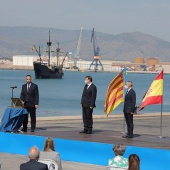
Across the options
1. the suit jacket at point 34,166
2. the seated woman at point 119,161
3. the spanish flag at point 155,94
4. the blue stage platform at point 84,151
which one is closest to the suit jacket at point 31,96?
the blue stage platform at point 84,151

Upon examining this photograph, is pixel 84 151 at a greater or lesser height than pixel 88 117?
lesser

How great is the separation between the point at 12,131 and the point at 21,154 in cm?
131

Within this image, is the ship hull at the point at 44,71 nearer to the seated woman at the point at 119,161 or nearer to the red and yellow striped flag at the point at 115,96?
the red and yellow striped flag at the point at 115,96

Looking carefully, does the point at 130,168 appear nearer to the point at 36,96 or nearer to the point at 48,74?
the point at 36,96

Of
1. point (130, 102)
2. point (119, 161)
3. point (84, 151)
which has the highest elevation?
point (130, 102)

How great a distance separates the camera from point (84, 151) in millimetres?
15562

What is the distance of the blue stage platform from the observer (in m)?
14.2

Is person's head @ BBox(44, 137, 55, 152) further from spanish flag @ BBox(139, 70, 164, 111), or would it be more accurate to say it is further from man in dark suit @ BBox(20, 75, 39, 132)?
man in dark suit @ BBox(20, 75, 39, 132)

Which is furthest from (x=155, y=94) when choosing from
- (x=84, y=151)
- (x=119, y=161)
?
(x=119, y=161)

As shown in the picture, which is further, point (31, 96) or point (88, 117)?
point (31, 96)

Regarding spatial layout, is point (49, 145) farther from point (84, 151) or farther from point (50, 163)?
point (84, 151)

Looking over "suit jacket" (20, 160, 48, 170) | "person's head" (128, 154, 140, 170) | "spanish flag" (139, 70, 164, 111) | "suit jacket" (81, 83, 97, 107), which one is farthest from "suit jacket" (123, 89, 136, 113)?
"person's head" (128, 154, 140, 170)

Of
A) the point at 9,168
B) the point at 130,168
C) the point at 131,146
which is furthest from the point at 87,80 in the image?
the point at 130,168

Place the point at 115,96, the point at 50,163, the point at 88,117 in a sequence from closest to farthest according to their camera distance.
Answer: the point at 50,163 → the point at 88,117 → the point at 115,96
